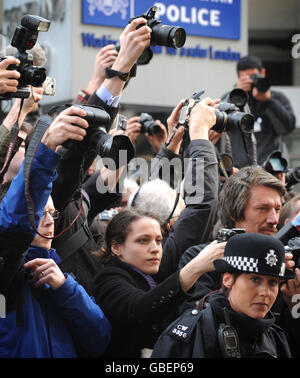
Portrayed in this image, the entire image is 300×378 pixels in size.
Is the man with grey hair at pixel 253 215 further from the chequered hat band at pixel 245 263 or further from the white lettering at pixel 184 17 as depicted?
the white lettering at pixel 184 17

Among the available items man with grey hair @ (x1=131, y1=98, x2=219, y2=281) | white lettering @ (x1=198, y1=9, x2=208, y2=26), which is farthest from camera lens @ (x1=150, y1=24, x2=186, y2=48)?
white lettering @ (x1=198, y1=9, x2=208, y2=26)

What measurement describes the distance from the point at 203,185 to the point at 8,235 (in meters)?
1.18

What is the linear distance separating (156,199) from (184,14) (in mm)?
6157

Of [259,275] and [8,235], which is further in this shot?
[259,275]

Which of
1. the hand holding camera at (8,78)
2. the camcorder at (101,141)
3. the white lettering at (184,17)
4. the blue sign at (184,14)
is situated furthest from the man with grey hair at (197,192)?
the white lettering at (184,17)

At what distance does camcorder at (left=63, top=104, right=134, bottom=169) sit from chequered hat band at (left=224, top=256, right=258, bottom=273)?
2.06 feet

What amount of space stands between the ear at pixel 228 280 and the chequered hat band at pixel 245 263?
2.8 inches

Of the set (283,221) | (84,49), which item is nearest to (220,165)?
(283,221)

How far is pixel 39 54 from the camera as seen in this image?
13.5 feet

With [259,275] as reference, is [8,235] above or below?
above

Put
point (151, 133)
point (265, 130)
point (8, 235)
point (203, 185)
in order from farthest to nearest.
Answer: point (265, 130), point (151, 133), point (203, 185), point (8, 235)

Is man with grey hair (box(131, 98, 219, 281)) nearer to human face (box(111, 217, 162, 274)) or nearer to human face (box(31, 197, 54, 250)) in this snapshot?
human face (box(111, 217, 162, 274))
